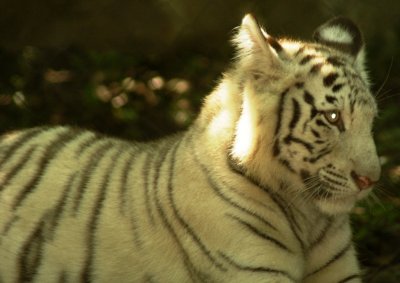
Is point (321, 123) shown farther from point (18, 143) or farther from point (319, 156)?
point (18, 143)

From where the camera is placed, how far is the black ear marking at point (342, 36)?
328 centimetres

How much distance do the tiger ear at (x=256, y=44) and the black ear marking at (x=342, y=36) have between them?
352 mm

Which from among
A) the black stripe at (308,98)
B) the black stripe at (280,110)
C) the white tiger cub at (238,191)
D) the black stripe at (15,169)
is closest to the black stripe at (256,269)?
the white tiger cub at (238,191)

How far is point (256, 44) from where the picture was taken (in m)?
2.94

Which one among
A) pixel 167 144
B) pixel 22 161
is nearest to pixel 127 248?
pixel 167 144

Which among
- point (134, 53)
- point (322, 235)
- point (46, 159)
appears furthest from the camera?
point (134, 53)

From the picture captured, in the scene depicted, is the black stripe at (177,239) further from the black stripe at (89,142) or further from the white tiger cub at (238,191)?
the black stripe at (89,142)

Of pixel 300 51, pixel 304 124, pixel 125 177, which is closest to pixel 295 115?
pixel 304 124

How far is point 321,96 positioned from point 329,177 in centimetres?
27

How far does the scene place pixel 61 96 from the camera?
17.3 feet

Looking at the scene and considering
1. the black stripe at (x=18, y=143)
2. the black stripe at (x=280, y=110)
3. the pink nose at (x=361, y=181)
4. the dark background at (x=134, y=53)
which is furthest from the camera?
the dark background at (x=134, y=53)

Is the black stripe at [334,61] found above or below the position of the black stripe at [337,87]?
above

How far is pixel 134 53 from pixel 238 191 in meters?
2.39

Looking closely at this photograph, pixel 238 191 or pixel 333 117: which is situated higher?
pixel 333 117
